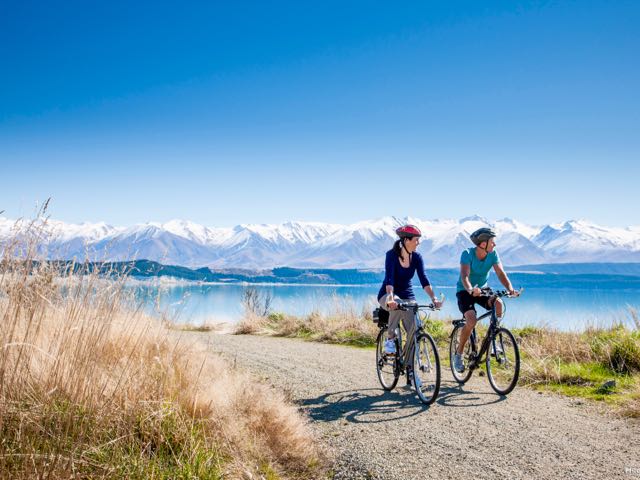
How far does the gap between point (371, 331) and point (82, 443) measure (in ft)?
35.4

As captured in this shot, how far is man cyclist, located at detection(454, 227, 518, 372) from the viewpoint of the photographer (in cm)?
721

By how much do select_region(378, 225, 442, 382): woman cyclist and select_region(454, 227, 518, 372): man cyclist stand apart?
791 millimetres

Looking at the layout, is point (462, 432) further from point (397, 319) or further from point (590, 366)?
point (590, 366)

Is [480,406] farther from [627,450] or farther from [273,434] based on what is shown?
[273,434]

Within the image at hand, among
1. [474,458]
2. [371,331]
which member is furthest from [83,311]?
[371,331]

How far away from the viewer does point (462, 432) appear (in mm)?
5047

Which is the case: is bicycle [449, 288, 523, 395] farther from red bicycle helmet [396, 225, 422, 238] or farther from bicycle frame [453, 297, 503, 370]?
red bicycle helmet [396, 225, 422, 238]

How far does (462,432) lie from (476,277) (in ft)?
10.2

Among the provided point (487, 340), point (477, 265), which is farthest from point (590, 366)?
point (477, 265)

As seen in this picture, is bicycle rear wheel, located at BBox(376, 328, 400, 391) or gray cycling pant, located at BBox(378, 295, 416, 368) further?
bicycle rear wheel, located at BBox(376, 328, 400, 391)

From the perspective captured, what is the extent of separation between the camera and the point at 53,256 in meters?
5.30

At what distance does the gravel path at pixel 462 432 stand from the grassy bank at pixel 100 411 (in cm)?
71

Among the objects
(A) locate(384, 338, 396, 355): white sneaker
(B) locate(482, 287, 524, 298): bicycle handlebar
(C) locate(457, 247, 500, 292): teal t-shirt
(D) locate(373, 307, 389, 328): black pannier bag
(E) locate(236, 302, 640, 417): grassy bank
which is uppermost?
(C) locate(457, 247, 500, 292): teal t-shirt

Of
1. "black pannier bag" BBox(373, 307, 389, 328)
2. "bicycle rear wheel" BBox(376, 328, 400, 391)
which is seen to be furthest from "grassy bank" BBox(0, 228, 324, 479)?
"black pannier bag" BBox(373, 307, 389, 328)
